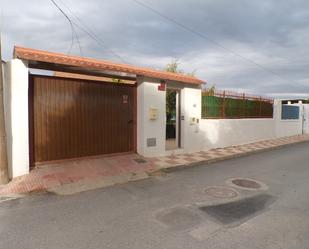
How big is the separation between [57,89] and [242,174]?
5554mm

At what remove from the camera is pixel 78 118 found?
772cm

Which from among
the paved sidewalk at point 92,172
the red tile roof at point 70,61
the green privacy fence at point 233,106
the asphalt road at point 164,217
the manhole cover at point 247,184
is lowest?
the asphalt road at point 164,217

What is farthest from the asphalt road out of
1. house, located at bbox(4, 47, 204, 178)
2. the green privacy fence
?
the green privacy fence

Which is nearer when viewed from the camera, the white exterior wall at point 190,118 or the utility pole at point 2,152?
the utility pole at point 2,152

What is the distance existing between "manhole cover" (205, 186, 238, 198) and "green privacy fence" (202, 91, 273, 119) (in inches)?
215

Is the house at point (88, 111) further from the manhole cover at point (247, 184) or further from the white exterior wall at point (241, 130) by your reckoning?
the manhole cover at point (247, 184)

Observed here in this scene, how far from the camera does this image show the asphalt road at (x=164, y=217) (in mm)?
3607

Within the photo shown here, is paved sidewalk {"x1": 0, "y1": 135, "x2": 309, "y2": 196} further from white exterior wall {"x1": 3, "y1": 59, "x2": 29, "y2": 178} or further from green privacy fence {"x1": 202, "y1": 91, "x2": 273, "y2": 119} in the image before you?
green privacy fence {"x1": 202, "y1": 91, "x2": 273, "y2": 119}

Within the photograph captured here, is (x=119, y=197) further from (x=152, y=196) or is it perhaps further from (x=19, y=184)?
(x=19, y=184)

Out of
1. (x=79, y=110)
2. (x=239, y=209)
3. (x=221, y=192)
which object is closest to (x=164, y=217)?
(x=239, y=209)

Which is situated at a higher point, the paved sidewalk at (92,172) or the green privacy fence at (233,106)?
the green privacy fence at (233,106)

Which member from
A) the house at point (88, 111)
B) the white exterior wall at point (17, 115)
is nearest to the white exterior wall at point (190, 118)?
the house at point (88, 111)

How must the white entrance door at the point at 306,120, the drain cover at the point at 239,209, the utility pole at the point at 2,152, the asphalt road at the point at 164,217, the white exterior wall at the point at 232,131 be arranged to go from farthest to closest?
the white entrance door at the point at 306,120
the white exterior wall at the point at 232,131
the utility pole at the point at 2,152
the drain cover at the point at 239,209
the asphalt road at the point at 164,217

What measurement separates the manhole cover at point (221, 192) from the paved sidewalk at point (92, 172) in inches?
73.4
